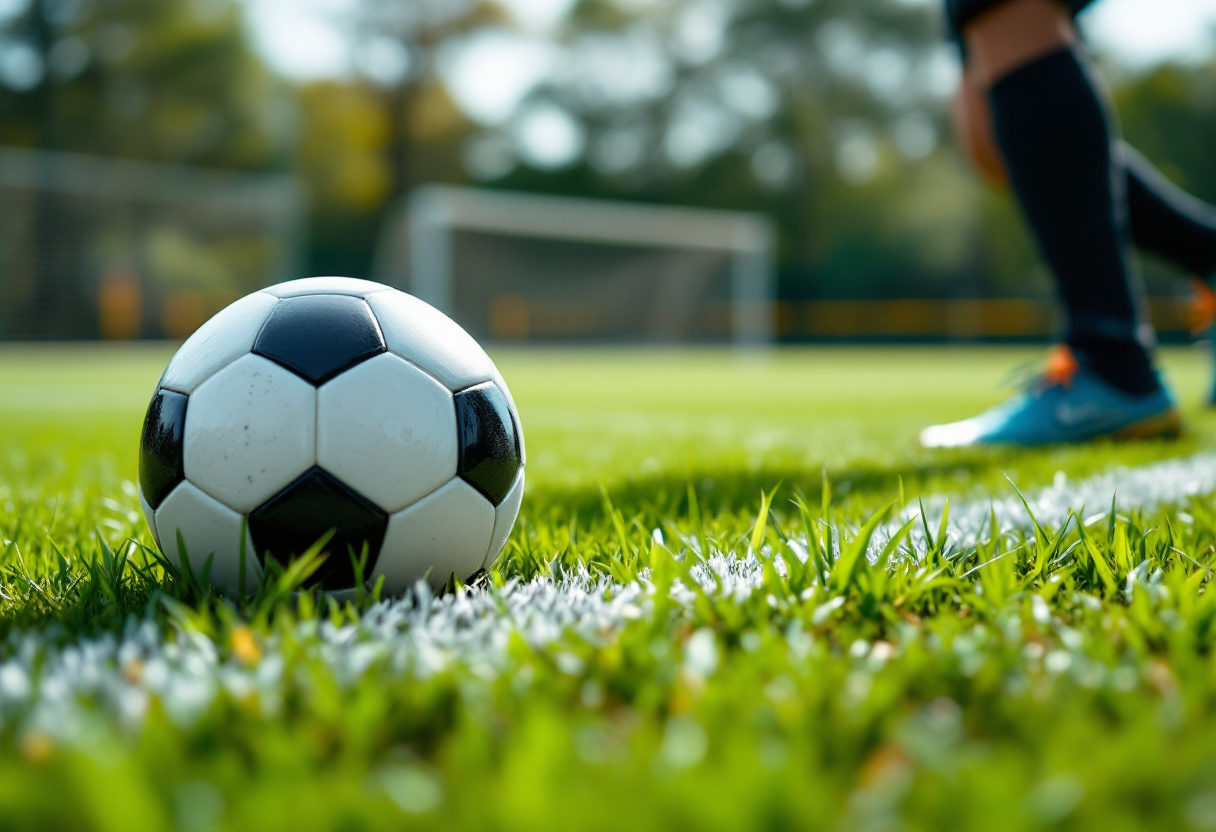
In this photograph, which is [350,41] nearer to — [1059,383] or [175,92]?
[175,92]

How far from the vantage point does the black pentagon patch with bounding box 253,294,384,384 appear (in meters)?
1.39

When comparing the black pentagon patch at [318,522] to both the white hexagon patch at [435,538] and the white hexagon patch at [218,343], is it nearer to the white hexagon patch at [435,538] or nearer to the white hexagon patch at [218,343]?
the white hexagon patch at [435,538]

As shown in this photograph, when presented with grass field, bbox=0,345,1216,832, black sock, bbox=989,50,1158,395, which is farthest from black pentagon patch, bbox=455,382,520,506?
black sock, bbox=989,50,1158,395

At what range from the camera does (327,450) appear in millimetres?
1329

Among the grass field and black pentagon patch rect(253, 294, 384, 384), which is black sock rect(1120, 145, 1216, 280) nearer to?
the grass field

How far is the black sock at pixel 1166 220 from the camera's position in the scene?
12.0 ft

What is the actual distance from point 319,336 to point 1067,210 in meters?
2.36

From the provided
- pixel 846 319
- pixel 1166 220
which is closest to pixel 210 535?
pixel 1166 220

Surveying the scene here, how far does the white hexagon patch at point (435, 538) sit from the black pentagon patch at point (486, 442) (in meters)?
0.03

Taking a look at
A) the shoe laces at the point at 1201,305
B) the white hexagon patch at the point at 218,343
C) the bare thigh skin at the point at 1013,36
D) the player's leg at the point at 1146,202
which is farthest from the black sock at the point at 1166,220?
the white hexagon patch at the point at 218,343

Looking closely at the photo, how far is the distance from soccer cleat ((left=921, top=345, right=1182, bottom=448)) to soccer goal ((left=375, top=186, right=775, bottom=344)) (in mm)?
13965

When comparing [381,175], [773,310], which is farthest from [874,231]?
[381,175]

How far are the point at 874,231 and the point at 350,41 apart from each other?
762 inches

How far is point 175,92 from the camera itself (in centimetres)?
3055
